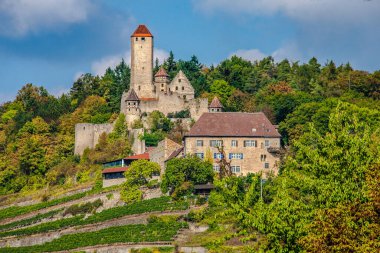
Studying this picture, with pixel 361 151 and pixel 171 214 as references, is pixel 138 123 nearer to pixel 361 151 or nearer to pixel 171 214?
pixel 171 214

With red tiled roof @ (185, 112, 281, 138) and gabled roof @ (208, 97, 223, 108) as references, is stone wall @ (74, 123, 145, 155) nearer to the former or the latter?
gabled roof @ (208, 97, 223, 108)

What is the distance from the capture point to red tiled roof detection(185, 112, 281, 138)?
70500 millimetres

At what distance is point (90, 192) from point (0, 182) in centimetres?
1617

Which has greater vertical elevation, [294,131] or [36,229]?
[294,131]

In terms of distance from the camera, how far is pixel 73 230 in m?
67.7

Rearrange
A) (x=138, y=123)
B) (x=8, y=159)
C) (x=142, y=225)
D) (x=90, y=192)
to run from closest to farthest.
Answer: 1. (x=142, y=225)
2. (x=90, y=192)
3. (x=138, y=123)
4. (x=8, y=159)

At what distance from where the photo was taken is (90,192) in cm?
7475

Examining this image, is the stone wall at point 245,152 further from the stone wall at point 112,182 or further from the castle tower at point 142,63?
the castle tower at point 142,63

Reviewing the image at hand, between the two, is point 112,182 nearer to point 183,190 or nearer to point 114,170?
point 114,170

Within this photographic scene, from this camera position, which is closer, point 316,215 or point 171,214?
point 316,215

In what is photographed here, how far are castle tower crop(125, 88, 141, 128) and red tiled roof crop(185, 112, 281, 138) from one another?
1320 cm

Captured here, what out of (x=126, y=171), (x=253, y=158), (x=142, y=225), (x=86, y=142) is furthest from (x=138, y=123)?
(x=142, y=225)

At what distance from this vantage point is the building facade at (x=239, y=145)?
69.8m

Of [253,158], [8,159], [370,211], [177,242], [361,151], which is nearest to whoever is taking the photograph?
[370,211]
